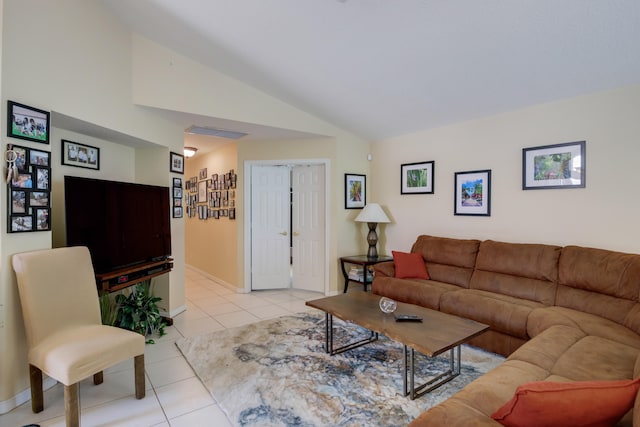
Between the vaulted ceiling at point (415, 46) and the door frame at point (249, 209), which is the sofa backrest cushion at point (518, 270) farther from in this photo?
the door frame at point (249, 209)

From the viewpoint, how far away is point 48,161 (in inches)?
94.9

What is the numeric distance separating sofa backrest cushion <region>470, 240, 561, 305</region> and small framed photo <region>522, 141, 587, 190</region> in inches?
24.9

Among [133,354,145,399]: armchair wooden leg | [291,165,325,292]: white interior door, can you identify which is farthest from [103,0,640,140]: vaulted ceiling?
[133,354,145,399]: armchair wooden leg

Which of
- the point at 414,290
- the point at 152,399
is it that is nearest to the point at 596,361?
the point at 414,290

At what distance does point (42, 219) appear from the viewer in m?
2.35

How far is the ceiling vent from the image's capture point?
14.0 feet

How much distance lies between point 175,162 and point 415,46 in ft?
9.62

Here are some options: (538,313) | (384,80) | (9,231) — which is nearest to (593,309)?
(538,313)

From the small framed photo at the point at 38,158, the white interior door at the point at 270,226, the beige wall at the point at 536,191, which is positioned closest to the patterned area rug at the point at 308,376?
the beige wall at the point at 536,191

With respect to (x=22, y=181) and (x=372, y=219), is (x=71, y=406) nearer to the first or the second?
(x=22, y=181)

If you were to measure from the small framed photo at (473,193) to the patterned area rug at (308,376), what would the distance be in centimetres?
164

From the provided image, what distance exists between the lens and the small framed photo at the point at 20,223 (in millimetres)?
2139

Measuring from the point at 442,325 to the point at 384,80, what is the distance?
238cm

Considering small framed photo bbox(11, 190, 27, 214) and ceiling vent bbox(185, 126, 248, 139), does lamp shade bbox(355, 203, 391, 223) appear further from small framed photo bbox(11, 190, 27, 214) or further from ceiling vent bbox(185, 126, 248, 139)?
small framed photo bbox(11, 190, 27, 214)
